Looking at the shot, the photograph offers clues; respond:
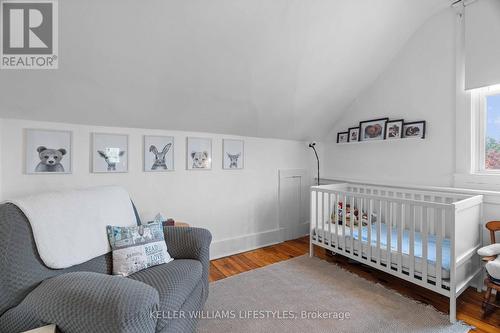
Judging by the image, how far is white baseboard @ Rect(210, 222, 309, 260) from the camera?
110 inches

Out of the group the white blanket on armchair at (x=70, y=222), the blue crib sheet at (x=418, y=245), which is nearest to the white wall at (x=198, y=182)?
the white blanket on armchair at (x=70, y=222)

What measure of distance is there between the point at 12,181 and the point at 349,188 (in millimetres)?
3382

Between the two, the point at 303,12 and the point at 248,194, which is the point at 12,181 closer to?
the point at 248,194

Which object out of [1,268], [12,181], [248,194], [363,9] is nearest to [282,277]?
[248,194]

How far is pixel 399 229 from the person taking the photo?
192cm

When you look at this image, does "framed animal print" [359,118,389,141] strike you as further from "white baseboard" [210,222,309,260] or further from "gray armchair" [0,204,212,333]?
"gray armchair" [0,204,212,333]

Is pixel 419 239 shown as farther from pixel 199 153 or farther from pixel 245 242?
pixel 199 153

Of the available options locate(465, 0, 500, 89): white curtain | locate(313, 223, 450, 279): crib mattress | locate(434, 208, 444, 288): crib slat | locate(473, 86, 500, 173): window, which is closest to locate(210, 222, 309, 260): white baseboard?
locate(313, 223, 450, 279): crib mattress

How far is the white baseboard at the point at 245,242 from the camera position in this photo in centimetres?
279

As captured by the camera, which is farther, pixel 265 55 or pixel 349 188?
pixel 349 188

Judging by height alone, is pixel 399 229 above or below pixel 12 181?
below

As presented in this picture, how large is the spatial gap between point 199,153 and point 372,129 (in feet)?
7.05

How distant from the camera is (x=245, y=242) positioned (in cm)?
299

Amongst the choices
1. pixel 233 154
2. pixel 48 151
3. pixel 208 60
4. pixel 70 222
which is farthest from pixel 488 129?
pixel 48 151
